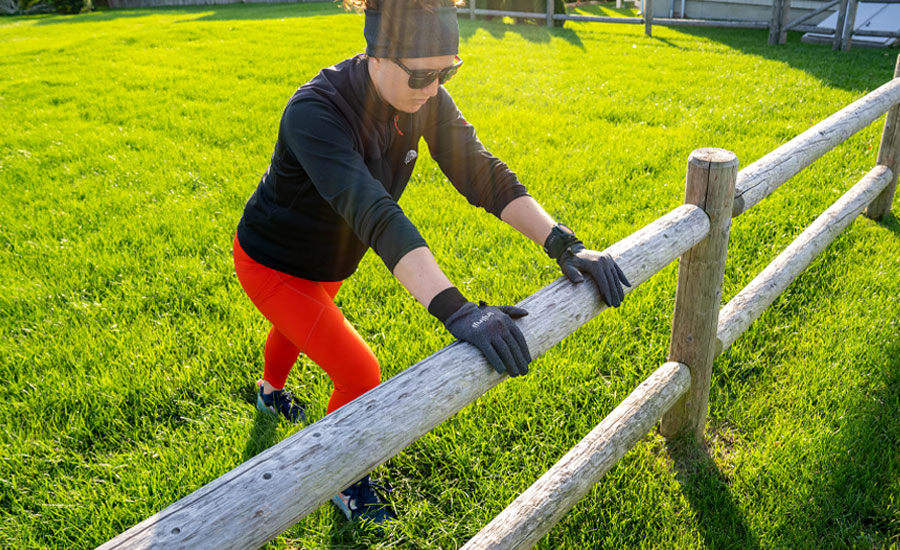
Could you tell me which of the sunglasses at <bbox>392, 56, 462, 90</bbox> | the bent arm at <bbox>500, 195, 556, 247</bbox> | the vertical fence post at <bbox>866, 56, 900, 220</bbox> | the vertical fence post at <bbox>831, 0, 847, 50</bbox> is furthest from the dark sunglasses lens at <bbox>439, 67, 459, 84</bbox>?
the vertical fence post at <bbox>831, 0, 847, 50</bbox>

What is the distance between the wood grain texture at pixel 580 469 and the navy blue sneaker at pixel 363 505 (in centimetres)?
72

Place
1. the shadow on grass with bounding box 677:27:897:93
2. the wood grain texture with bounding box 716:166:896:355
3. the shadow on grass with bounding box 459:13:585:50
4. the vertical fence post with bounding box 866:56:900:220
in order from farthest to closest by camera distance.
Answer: the shadow on grass with bounding box 459:13:585:50 < the shadow on grass with bounding box 677:27:897:93 < the vertical fence post with bounding box 866:56:900:220 < the wood grain texture with bounding box 716:166:896:355

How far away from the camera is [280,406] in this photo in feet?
10.4

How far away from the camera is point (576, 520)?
2.64m

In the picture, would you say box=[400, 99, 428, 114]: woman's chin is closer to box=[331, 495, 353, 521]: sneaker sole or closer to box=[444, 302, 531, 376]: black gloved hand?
box=[444, 302, 531, 376]: black gloved hand

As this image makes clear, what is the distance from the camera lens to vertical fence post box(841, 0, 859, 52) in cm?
1102

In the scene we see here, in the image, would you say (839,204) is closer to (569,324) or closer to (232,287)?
(569,324)

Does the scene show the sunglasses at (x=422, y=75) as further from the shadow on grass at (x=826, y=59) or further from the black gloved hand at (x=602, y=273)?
the shadow on grass at (x=826, y=59)

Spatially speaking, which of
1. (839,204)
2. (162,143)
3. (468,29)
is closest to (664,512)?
(839,204)

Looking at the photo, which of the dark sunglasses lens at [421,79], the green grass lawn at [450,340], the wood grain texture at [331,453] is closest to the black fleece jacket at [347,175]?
the dark sunglasses lens at [421,79]

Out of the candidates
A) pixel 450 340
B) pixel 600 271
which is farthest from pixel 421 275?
pixel 450 340

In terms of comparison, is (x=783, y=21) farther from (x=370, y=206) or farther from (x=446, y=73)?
(x=370, y=206)

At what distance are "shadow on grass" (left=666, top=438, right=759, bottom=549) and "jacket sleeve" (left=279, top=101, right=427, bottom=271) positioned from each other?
68.8 inches

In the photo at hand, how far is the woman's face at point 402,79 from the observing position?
210cm
